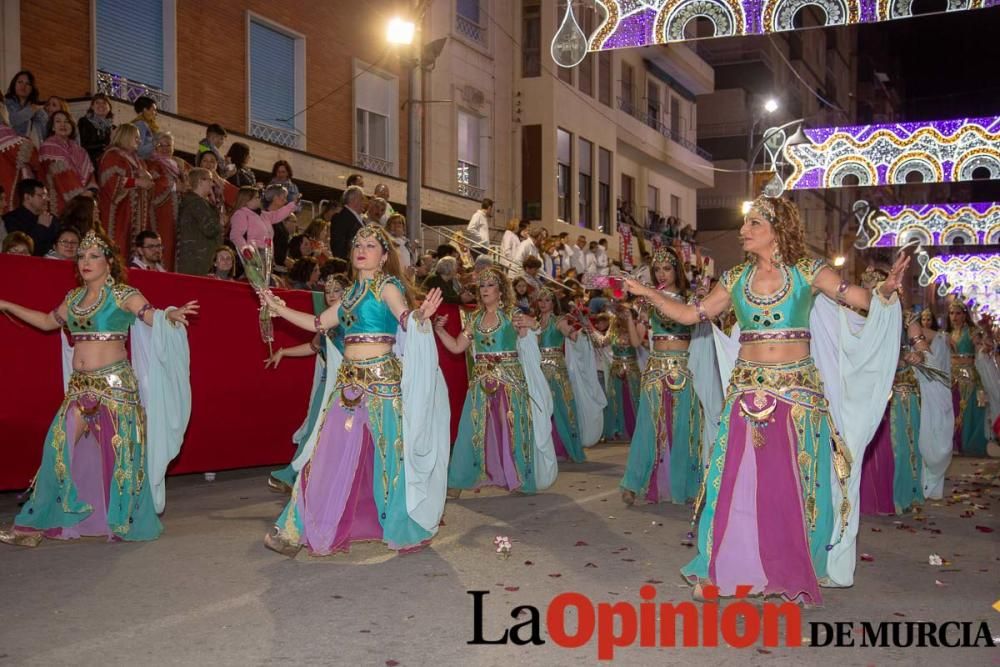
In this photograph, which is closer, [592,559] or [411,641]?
[411,641]

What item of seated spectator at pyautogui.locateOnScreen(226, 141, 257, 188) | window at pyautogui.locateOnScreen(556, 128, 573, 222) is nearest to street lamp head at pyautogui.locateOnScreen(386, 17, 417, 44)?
seated spectator at pyautogui.locateOnScreen(226, 141, 257, 188)

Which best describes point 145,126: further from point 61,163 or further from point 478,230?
point 478,230

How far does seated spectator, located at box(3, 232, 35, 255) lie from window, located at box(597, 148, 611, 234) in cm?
2231

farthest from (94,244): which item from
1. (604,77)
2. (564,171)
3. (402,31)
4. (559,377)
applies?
(604,77)

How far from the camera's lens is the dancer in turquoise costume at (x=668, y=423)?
9.10m

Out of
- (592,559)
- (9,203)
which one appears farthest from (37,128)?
(592,559)

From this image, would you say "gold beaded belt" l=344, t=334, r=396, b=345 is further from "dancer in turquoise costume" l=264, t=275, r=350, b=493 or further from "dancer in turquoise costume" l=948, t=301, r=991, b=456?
"dancer in turquoise costume" l=948, t=301, r=991, b=456

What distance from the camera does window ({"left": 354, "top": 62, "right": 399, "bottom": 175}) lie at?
19.8 metres

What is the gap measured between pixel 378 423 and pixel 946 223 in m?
19.8

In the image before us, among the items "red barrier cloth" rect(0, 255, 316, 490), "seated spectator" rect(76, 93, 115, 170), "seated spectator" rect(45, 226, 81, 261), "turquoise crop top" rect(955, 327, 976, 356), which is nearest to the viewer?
"red barrier cloth" rect(0, 255, 316, 490)

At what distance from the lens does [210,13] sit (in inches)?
634

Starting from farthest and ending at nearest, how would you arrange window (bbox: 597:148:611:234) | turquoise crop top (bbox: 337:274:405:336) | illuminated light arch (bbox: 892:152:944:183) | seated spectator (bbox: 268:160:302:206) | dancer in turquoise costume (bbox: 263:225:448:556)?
window (bbox: 597:148:611:234) → illuminated light arch (bbox: 892:152:944:183) → seated spectator (bbox: 268:160:302:206) → turquoise crop top (bbox: 337:274:405:336) → dancer in turquoise costume (bbox: 263:225:448:556)

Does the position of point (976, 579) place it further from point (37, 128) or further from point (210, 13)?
point (210, 13)

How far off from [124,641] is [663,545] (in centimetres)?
372
